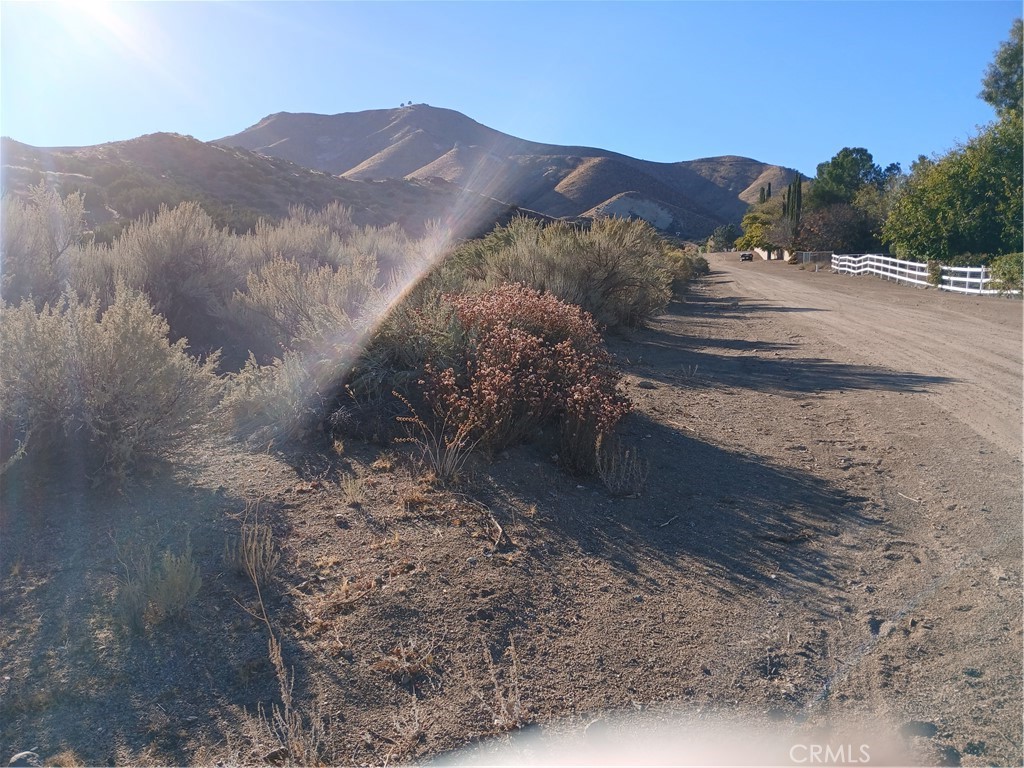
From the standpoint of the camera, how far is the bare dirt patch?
3.51m

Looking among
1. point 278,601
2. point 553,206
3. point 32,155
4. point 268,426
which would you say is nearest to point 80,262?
point 268,426

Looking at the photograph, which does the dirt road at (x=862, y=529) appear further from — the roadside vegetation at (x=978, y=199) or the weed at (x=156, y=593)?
the roadside vegetation at (x=978, y=199)

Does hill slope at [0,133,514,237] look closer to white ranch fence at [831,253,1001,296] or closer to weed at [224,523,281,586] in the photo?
white ranch fence at [831,253,1001,296]

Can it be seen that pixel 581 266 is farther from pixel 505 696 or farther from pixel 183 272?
pixel 505 696

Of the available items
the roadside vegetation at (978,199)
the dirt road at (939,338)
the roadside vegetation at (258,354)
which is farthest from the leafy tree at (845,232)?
the roadside vegetation at (258,354)

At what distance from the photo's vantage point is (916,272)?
34.8 m

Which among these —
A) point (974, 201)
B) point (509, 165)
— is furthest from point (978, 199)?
point (509, 165)

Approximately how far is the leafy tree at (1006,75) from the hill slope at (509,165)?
35.7m

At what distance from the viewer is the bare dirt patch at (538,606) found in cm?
351

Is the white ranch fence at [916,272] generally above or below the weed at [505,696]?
above

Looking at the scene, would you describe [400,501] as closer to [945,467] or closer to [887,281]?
[945,467]

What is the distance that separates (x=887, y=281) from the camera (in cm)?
3766

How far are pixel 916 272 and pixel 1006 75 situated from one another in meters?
22.8

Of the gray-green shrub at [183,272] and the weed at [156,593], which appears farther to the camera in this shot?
the gray-green shrub at [183,272]
